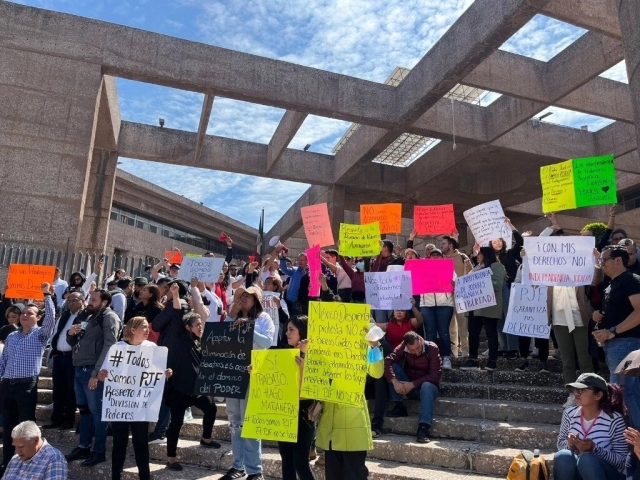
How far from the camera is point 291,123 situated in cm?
1353

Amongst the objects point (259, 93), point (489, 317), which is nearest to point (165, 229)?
point (259, 93)

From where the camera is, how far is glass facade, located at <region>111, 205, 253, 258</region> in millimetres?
24703

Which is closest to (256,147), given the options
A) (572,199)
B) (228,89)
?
(228,89)

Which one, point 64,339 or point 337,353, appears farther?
point 64,339

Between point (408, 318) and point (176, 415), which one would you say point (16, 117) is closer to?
point (176, 415)

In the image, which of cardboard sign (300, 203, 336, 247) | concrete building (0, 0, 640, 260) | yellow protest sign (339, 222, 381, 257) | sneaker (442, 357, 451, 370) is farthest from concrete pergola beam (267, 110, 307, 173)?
sneaker (442, 357, 451, 370)

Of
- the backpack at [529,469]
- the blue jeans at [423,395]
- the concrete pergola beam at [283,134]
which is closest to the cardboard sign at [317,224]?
the blue jeans at [423,395]

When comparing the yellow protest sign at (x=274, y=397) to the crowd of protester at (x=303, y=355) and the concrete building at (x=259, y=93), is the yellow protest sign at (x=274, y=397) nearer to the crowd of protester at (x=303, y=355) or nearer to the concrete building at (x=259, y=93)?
the crowd of protester at (x=303, y=355)

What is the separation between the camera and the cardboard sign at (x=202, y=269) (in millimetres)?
6879

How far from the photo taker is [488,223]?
7.52 meters

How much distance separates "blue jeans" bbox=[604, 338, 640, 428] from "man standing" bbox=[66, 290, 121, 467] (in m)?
5.14

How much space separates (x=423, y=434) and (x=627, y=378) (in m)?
2.08

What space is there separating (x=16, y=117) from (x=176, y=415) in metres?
8.69

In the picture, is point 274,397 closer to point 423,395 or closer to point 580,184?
point 423,395
